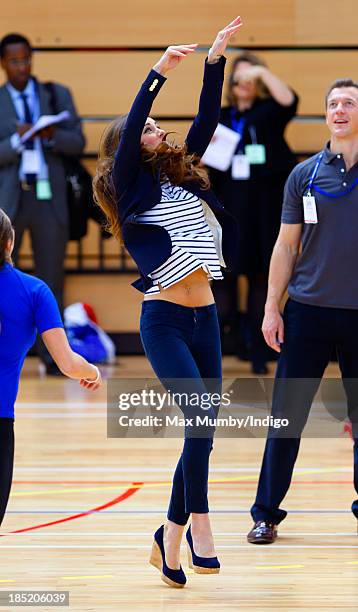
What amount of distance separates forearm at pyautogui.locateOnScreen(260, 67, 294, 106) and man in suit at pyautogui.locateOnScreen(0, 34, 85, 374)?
51.4 inches

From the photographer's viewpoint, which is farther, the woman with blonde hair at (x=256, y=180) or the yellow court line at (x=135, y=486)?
the woman with blonde hair at (x=256, y=180)

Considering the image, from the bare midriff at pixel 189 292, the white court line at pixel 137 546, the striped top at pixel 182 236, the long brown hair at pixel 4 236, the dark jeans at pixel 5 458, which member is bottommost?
the white court line at pixel 137 546

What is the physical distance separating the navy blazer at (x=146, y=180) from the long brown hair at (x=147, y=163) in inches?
1.0

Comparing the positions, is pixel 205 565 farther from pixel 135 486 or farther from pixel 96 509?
pixel 135 486

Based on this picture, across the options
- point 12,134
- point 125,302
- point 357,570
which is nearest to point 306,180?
point 357,570

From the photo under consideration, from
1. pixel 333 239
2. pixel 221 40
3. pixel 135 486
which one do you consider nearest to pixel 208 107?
pixel 221 40

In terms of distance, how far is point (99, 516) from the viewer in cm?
455

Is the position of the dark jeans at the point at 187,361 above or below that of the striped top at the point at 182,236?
below

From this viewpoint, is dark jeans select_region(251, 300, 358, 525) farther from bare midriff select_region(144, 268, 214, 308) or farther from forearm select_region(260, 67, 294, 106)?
forearm select_region(260, 67, 294, 106)

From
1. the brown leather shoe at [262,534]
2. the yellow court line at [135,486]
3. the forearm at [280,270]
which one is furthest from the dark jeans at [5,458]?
the yellow court line at [135,486]

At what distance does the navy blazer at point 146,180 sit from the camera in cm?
354

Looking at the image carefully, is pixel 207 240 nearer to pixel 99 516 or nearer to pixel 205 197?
pixel 205 197

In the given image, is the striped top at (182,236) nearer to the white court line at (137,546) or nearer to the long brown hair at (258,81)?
the white court line at (137,546)

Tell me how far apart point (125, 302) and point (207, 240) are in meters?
5.45
